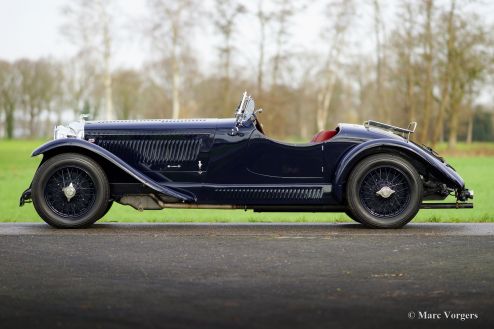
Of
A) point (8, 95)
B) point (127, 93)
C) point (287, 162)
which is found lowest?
point (287, 162)

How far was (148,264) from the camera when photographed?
567 cm

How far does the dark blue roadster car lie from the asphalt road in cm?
35

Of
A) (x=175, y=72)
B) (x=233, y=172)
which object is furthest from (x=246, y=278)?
(x=175, y=72)

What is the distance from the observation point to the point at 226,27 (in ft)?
142

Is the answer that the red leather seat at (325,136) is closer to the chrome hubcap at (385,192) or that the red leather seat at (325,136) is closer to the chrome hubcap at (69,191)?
the chrome hubcap at (385,192)

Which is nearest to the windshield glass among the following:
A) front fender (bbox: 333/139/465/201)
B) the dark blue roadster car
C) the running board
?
the dark blue roadster car

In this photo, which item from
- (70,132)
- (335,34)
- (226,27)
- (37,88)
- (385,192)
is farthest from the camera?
(37,88)

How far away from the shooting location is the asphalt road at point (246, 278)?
154 inches

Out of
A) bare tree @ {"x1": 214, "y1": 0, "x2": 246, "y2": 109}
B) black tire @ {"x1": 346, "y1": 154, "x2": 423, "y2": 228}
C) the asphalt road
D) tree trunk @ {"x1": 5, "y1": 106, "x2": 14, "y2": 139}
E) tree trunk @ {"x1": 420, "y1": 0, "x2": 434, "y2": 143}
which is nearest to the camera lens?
the asphalt road

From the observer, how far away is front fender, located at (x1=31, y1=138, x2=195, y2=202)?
802 centimetres

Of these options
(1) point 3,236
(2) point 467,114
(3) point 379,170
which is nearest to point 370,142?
(3) point 379,170

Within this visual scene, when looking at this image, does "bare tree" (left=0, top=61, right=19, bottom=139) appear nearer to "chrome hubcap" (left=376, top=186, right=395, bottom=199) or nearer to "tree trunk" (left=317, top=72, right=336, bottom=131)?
"tree trunk" (left=317, top=72, right=336, bottom=131)

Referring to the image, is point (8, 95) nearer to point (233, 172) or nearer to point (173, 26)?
point (173, 26)

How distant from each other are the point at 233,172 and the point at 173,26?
3688 cm
